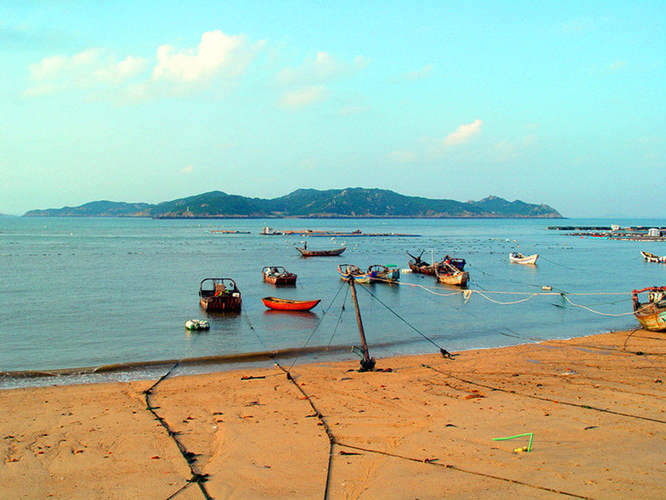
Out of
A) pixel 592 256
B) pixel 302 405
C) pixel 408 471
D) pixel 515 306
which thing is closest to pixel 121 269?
pixel 515 306

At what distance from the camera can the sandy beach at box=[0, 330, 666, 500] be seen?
7.89m

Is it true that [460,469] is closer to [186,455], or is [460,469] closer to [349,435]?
[349,435]

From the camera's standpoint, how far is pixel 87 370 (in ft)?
56.3

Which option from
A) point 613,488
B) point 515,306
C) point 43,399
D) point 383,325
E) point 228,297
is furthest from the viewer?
point 515,306

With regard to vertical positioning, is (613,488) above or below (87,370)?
above

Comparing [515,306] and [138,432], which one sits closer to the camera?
[138,432]

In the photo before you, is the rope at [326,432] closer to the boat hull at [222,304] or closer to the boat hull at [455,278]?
the boat hull at [222,304]

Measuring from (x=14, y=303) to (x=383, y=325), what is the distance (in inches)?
954

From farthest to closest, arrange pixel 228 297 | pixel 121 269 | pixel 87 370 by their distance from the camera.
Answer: pixel 121 269 < pixel 228 297 < pixel 87 370

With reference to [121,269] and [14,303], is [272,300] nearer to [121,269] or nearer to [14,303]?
[14,303]

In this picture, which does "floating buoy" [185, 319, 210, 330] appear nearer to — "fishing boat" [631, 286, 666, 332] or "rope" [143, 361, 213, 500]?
"rope" [143, 361, 213, 500]

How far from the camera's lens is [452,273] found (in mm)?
43406

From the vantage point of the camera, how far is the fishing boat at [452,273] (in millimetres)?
41031

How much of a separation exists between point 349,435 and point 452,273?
34861mm
